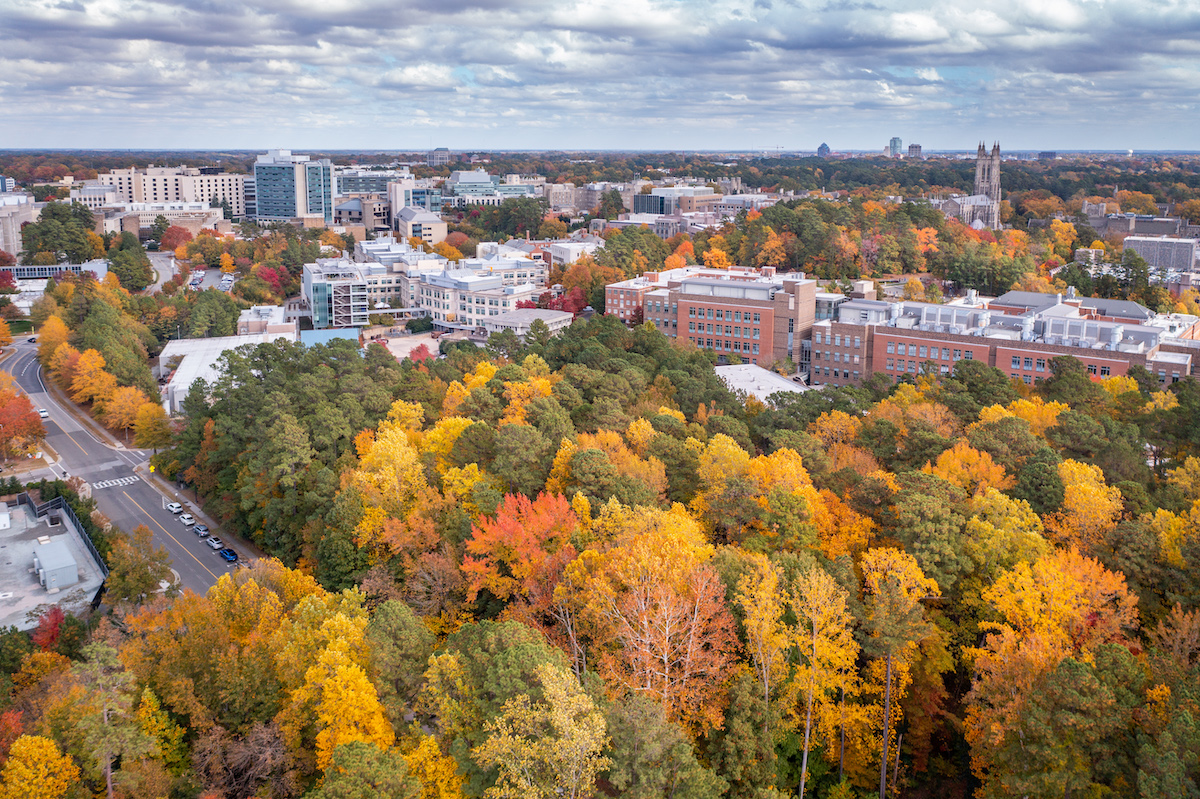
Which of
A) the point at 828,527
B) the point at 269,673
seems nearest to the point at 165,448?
the point at 269,673

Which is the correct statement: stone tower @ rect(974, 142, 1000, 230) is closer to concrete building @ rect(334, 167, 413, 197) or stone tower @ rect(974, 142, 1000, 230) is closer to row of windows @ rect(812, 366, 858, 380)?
row of windows @ rect(812, 366, 858, 380)

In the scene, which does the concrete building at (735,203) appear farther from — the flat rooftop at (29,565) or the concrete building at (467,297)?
the flat rooftop at (29,565)

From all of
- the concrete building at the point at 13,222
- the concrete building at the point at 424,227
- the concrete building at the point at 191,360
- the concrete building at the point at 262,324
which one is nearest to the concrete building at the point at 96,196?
the concrete building at the point at 13,222

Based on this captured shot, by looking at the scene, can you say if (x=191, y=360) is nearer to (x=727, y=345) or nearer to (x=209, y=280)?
(x=727, y=345)

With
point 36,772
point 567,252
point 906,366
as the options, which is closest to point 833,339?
point 906,366

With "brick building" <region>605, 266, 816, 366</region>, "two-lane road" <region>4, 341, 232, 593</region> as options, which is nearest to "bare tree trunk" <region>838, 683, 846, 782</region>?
"two-lane road" <region>4, 341, 232, 593</region>

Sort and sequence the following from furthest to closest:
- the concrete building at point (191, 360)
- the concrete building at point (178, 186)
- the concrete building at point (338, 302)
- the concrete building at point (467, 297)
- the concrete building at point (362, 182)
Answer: the concrete building at point (362, 182)
the concrete building at point (178, 186)
the concrete building at point (467, 297)
the concrete building at point (338, 302)
the concrete building at point (191, 360)

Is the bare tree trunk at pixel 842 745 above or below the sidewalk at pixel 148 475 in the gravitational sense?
above
